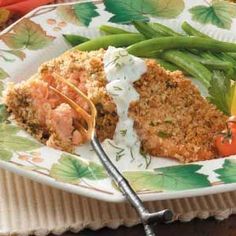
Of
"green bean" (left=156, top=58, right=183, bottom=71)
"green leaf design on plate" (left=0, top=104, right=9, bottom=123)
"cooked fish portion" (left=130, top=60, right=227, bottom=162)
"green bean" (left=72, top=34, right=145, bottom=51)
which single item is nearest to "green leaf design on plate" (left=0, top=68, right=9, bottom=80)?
"green leaf design on plate" (left=0, top=104, right=9, bottom=123)

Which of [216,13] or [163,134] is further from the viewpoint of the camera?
[216,13]

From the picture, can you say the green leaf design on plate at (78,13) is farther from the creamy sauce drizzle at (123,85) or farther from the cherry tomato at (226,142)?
the cherry tomato at (226,142)

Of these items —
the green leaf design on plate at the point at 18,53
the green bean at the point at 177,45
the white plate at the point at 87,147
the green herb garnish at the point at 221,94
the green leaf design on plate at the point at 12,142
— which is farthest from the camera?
the green bean at the point at 177,45

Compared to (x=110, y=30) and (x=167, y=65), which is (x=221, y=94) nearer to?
(x=167, y=65)

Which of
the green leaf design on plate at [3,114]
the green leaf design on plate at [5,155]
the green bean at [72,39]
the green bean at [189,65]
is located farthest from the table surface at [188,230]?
the green bean at [72,39]

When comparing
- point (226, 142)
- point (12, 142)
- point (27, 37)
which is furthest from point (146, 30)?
point (12, 142)

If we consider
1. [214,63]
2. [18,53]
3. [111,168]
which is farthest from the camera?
[214,63]
